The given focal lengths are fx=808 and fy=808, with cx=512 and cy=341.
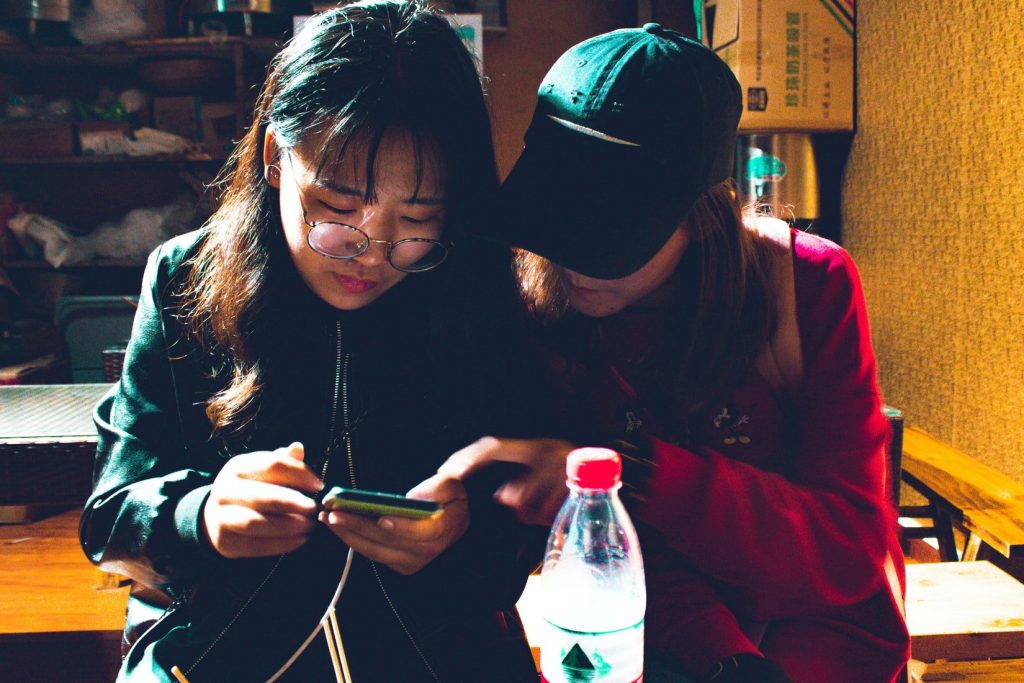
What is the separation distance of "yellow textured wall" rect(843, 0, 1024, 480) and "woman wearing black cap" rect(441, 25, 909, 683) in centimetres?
130

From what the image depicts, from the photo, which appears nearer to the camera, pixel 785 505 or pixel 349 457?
pixel 785 505

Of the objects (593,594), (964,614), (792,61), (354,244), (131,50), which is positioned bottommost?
(964,614)

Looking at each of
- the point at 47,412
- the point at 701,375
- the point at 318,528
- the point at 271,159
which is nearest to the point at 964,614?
the point at 701,375

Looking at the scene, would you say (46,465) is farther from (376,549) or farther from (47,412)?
(376,549)

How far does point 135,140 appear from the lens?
369 cm

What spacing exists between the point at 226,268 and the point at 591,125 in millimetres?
554

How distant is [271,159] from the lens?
1126 millimetres

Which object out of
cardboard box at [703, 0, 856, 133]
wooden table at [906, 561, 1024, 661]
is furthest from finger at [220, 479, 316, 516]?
cardboard box at [703, 0, 856, 133]

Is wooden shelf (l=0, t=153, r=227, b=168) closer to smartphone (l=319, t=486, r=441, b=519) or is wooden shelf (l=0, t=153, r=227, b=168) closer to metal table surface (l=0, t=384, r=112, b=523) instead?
metal table surface (l=0, t=384, r=112, b=523)

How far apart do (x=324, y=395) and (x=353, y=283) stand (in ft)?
0.67

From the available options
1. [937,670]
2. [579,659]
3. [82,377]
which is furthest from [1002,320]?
[82,377]

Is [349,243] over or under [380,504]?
over

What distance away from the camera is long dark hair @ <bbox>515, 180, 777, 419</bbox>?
1085 mm

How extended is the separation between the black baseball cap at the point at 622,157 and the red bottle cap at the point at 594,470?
0.31 m
